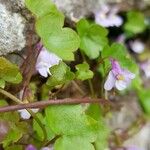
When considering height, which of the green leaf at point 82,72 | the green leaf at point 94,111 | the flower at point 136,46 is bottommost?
the flower at point 136,46

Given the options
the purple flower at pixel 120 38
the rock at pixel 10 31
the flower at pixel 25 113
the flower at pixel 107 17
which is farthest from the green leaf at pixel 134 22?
the flower at pixel 25 113

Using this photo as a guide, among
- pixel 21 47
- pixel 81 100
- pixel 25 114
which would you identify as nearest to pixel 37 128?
pixel 25 114

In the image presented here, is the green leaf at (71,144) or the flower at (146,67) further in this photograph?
the flower at (146,67)

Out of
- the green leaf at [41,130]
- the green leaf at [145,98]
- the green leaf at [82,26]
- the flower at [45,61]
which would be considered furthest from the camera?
the green leaf at [145,98]

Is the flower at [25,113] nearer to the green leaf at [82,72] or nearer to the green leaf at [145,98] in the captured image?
the green leaf at [82,72]

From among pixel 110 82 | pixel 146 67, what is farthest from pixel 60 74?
pixel 146 67

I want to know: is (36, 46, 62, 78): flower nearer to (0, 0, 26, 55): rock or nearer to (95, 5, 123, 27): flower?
(0, 0, 26, 55): rock

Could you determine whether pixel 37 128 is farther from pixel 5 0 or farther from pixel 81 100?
pixel 5 0
